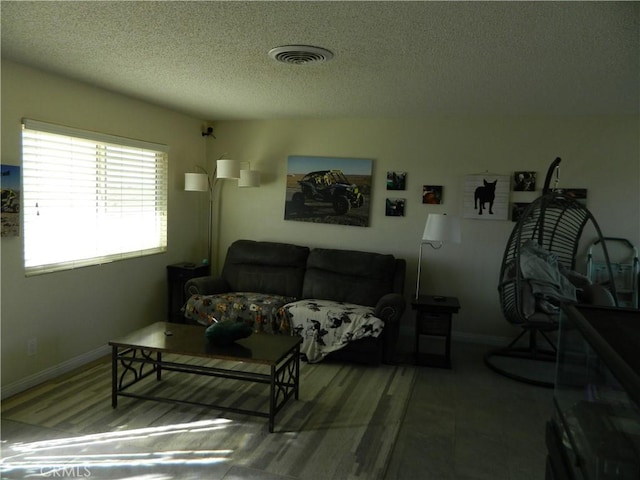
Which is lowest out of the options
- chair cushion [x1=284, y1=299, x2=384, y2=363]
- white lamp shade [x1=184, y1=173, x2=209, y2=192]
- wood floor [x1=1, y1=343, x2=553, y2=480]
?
wood floor [x1=1, y1=343, x2=553, y2=480]

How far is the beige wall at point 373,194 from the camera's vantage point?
3746 mm

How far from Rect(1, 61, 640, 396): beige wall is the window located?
12 centimetres

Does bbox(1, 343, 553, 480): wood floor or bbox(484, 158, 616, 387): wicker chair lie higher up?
bbox(484, 158, 616, 387): wicker chair

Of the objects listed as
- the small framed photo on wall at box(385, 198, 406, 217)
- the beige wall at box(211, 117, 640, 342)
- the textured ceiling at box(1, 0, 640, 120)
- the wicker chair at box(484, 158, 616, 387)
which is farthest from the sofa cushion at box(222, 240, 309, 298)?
the wicker chair at box(484, 158, 616, 387)

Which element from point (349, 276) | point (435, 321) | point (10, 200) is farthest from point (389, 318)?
point (10, 200)

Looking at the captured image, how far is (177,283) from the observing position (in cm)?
488

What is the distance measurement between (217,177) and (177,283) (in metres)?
1.25

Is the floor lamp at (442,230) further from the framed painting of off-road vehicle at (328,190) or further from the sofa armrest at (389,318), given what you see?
the framed painting of off-road vehicle at (328,190)

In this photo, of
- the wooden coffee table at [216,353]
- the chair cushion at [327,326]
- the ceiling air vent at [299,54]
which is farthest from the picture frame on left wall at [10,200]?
the chair cushion at [327,326]

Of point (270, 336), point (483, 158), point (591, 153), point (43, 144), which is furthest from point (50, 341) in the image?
point (591, 153)

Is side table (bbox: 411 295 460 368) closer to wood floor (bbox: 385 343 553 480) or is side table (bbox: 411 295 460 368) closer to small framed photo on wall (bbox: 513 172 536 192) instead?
wood floor (bbox: 385 343 553 480)

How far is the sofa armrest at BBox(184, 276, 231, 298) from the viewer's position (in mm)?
4574

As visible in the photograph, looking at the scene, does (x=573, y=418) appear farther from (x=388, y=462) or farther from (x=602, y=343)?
(x=388, y=462)

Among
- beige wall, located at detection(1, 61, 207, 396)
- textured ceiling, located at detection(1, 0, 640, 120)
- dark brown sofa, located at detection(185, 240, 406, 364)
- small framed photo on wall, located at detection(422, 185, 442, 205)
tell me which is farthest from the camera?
small framed photo on wall, located at detection(422, 185, 442, 205)
